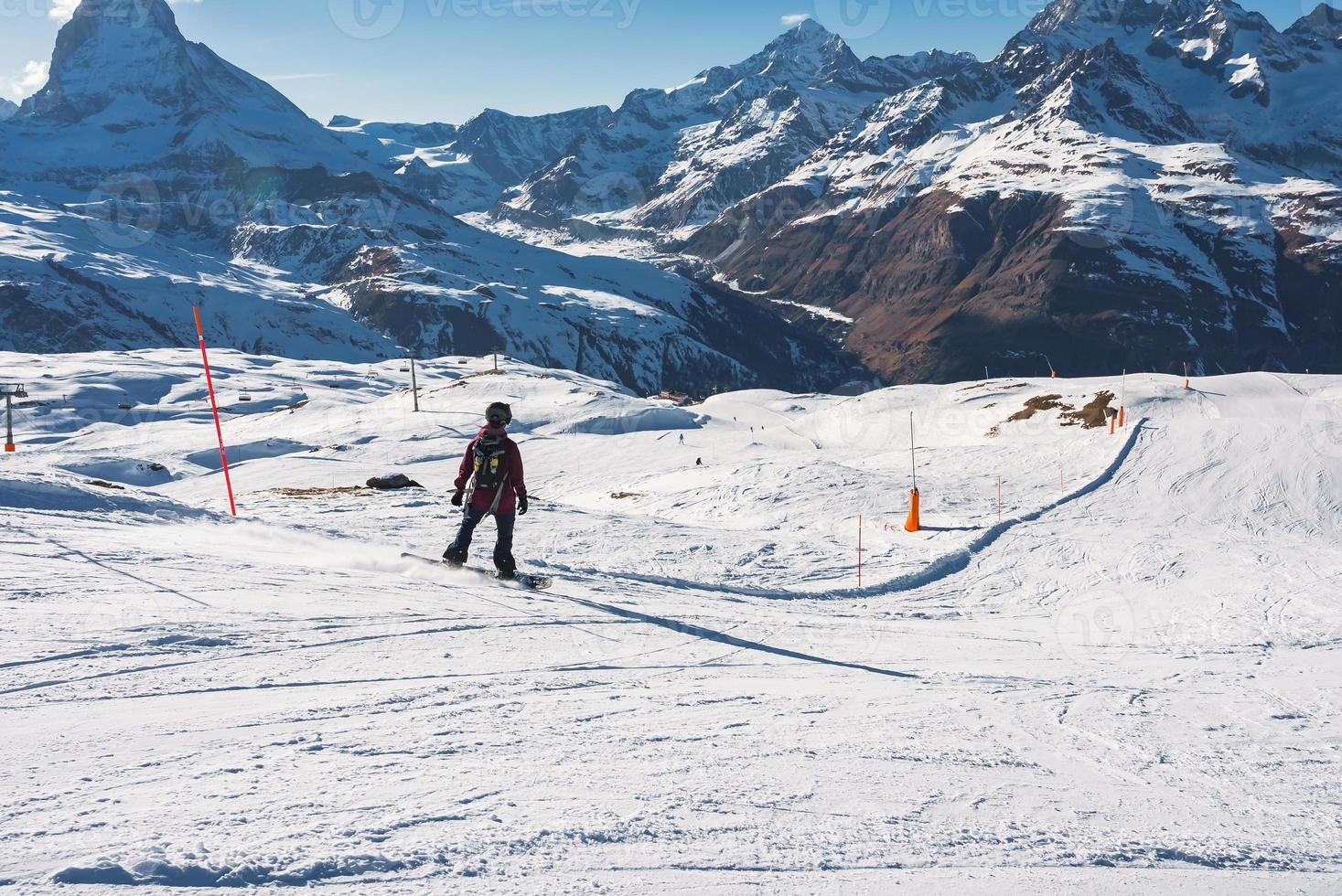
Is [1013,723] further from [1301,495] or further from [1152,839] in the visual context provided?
[1301,495]

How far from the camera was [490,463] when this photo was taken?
1116 centimetres

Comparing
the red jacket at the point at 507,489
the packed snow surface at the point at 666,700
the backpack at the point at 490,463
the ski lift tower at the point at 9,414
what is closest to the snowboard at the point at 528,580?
the packed snow surface at the point at 666,700

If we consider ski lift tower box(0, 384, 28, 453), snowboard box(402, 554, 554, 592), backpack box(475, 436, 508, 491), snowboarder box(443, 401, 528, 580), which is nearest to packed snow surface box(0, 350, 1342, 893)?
snowboard box(402, 554, 554, 592)

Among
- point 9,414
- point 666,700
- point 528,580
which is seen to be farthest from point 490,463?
point 9,414

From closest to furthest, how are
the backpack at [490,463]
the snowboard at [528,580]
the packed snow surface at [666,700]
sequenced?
the packed snow surface at [666,700], the backpack at [490,463], the snowboard at [528,580]

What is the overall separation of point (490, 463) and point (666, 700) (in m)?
5.18

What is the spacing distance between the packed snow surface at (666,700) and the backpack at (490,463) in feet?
4.38

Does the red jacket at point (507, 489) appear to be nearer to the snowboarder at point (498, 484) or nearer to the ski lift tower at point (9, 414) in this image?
the snowboarder at point (498, 484)

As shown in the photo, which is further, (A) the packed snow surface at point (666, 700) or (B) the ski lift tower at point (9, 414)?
(B) the ski lift tower at point (9, 414)

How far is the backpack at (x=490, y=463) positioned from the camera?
1114 centimetres

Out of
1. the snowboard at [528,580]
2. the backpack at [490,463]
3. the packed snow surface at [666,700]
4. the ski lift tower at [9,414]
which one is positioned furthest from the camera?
the ski lift tower at [9,414]

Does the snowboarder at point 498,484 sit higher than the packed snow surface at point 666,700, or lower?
higher

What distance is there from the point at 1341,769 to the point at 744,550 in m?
10.0

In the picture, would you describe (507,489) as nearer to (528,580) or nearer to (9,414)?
(528,580)
